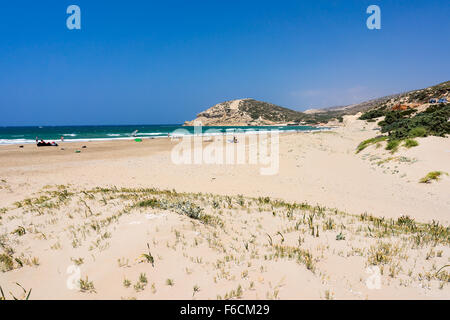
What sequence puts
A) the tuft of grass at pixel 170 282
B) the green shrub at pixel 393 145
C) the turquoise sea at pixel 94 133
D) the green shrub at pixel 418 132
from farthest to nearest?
the turquoise sea at pixel 94 133
the green shrub at pixel 418 132
the green shrub at pixel 393 145
the tuft of grass at pixel 170 282

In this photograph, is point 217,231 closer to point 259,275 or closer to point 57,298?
point 259,275

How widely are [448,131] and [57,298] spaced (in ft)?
80.5

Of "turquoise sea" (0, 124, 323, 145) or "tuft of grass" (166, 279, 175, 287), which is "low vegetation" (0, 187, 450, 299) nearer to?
"tuft of grass" (166, 279, 175, 287)

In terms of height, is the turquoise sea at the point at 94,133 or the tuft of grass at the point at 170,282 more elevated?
the turquoise sea at the point at 94,133

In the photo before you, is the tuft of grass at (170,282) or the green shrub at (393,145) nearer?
the tuft of grass at (170,282)

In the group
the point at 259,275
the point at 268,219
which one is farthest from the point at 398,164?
the point at 259,275

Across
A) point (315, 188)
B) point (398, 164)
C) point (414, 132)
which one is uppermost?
point (414, 132)

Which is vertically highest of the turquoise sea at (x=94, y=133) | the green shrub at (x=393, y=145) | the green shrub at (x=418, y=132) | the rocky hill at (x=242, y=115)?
the rocky hill at (x=242, y=115)

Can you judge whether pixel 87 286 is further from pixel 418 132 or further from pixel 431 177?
pixel 418 132

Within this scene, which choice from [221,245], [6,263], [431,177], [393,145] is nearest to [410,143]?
[393,145]

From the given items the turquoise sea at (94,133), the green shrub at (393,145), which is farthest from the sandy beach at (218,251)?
the turquoise sea at (94,133)

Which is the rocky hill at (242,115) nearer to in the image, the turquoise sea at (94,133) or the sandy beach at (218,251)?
the turquoise sea at (94,133)

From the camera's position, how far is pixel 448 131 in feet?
55.7

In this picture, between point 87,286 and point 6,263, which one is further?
point 6,263
